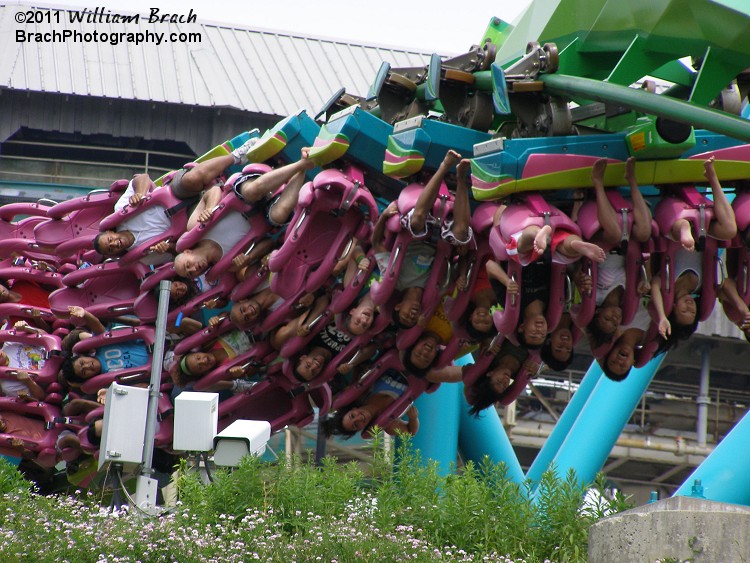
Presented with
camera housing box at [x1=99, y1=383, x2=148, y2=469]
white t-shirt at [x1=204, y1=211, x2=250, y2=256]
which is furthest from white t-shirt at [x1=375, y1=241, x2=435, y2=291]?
camera housing box at [x1=99, y1=383, x2=148, y2=469]

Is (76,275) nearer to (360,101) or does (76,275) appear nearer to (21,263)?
(21,263)

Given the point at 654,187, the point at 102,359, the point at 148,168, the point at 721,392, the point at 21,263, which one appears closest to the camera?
the point at 654,187

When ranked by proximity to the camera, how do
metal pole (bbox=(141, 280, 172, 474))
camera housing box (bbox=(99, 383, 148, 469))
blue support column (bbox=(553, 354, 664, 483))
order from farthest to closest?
blue support column (bbox=(553, 354, 664, 483))
metal pole (bbox=(141, 280, 172, 474))
camera housing box (bbox=(99, 383, 148, 469))

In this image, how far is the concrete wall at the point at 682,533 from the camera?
6.18m

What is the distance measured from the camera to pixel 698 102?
868 centimetres

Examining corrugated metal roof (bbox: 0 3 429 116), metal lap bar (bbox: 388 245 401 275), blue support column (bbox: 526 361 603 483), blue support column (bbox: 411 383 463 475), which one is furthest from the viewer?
corrugated metal roof (bbox: 0 3 429 116)

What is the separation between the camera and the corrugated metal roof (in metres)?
19.6

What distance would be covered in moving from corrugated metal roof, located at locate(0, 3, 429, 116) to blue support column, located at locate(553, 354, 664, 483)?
8515mm

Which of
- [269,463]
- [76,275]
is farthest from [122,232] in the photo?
[269,463]

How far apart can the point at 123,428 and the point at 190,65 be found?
13821mm

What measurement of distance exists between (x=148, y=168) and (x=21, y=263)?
7252 mm

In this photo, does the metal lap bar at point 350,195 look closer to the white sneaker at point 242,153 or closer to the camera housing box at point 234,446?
the white sneaker at point 242,153

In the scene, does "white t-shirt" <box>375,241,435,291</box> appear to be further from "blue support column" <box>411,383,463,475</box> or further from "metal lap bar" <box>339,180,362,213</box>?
"blue support column" <box>411,383,463,475</box>

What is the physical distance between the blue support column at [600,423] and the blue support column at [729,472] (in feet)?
5.35
